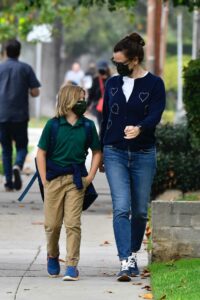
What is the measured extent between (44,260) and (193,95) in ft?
12.1

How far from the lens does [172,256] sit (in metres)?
9.66

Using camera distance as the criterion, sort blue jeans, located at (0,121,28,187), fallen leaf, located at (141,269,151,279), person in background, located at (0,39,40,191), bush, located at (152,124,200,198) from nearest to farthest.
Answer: fallen leaf, located at (141,269,151,279), bush, located at (152,124,200,198), person in background, located at (0,39,40,191), blue jeans, located at (0,121,28,187)

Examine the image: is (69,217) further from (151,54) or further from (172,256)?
(151,54)

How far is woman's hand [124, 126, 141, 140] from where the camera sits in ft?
29.6

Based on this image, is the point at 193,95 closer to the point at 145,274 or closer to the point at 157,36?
the point at 145,274

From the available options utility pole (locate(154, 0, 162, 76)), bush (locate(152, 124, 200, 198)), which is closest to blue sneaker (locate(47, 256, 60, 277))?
bush (locate(152, 124, 200, 198))

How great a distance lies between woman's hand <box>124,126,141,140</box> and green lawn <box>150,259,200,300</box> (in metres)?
1.03

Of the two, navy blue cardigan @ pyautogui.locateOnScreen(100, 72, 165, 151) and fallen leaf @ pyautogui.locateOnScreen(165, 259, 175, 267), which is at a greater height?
navy blue cardigan @ pyautogui.locateOnScreen(100, 72, 165, 151)

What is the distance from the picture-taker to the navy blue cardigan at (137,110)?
9.16m

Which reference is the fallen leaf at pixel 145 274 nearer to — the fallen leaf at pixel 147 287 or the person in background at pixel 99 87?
the fallen leaf at pixel 147 287

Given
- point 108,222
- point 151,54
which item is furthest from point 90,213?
point 151,54

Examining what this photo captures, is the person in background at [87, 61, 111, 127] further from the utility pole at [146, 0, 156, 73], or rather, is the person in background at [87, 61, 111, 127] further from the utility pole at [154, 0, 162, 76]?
the utility pole at [154, 0, 162, 76]

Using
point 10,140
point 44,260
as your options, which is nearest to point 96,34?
point 10,140

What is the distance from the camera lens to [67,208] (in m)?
9.05
